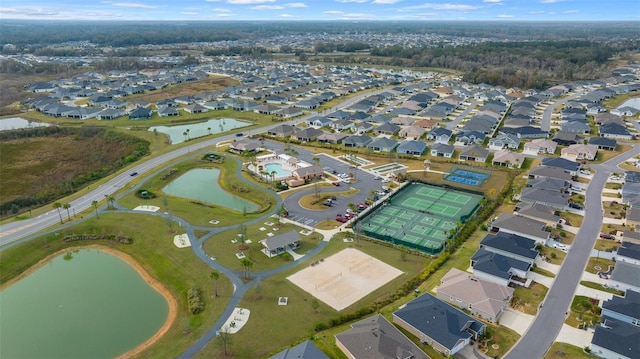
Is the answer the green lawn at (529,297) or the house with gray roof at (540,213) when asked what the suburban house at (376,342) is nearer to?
the green lawn at (529,297)

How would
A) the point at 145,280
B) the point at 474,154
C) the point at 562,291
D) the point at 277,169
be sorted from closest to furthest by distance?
the point at 562,291 < the point at 145,280 < the point at 277,169 < the point at 474,154

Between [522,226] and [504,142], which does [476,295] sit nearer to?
[522,226]

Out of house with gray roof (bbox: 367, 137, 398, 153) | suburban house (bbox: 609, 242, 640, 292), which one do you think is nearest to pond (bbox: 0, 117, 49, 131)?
house with gray roof (bbox: 367, 137, 398, 153)

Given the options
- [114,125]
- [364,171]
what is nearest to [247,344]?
[364,171]

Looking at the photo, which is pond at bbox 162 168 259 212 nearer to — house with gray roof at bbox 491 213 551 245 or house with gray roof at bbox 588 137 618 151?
house with gray roof at bbox 491 213 551 245

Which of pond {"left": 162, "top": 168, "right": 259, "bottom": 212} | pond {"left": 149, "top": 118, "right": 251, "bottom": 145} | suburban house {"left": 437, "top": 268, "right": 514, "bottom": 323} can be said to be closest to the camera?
suburban house {"left": 437, "top": 268, "right": 514, "bottom": 323}

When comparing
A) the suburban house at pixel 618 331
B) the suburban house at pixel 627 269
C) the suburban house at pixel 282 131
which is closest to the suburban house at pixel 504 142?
the suburban house at pixel 627 269

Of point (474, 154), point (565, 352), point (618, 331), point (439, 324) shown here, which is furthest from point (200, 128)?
point (618, 331)

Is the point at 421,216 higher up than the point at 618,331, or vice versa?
the point at 618,331
